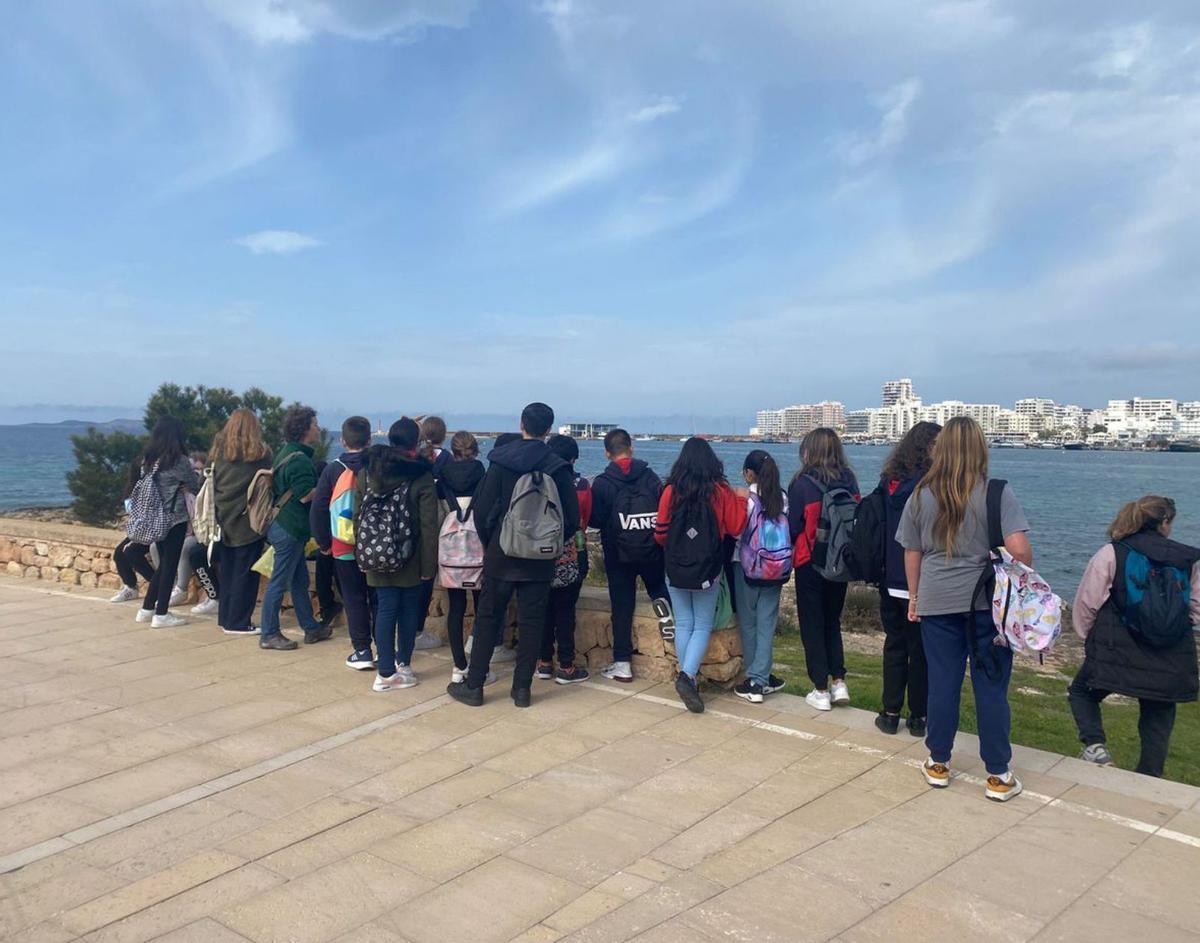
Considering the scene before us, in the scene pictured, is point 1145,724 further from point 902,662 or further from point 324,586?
point 324,586

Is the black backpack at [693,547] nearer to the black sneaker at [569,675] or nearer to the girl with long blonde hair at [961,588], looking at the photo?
the black sneaker at [569,675]

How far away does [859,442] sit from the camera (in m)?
160

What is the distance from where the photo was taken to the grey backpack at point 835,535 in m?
5.05

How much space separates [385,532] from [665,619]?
1833 millimetres

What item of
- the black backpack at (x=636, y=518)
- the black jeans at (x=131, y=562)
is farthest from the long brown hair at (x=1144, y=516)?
the black jeans at (x=131, y=562)

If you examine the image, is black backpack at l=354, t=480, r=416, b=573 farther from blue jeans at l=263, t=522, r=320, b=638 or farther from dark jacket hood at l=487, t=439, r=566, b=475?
blue jeans at l=263, t=522, r=320, b=638

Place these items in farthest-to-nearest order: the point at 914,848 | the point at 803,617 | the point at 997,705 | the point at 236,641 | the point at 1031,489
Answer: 1. the point at 1031,489
2. the point at 236,641
3. the point at 803,617
4. the point at 997,705
5. the point at 914,848

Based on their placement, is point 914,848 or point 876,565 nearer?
point 914,848

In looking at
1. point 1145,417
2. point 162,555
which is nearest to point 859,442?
point 1145,417

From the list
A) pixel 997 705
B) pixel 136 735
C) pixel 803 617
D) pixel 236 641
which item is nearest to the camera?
pixel 997 705

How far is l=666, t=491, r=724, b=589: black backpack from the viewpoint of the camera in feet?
16.6

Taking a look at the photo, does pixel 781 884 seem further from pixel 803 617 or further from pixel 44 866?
pixel 44 866

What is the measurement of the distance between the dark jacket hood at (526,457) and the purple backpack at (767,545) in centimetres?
123

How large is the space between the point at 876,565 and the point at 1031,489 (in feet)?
239
